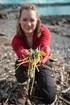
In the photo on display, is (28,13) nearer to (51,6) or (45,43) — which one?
(45,43)

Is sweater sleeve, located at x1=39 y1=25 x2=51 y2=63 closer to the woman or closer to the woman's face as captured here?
the woman

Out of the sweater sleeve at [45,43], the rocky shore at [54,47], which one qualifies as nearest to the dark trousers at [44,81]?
the sweater sleeve at [45,43]

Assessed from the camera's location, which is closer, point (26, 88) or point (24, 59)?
point (24, 59)

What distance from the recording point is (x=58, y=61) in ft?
15.1

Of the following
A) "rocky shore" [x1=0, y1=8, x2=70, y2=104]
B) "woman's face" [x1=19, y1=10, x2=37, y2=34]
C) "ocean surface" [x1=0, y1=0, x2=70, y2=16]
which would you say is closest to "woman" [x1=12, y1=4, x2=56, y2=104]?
"woman's face" [x1=19, y1=10, x2=37, y2=34]

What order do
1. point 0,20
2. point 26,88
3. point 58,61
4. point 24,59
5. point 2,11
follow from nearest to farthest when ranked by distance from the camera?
point 24,59 < point 26,88 < point 58,61 < point 0,20 < point 2,11

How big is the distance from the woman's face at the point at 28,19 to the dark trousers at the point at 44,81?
37 centimetres

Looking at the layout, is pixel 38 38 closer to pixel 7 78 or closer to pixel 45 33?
pixel 45 33

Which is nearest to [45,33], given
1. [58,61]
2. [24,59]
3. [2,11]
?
[24,59]

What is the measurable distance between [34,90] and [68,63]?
2.94 ft

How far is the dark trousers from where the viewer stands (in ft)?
12.8

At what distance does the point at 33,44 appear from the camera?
13.2ft

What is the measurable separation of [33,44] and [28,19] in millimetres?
278

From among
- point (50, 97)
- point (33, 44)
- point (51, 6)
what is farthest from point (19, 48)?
point (51, 6)
